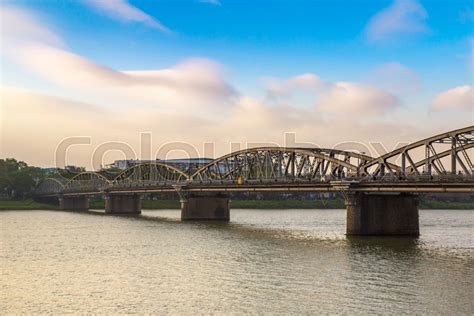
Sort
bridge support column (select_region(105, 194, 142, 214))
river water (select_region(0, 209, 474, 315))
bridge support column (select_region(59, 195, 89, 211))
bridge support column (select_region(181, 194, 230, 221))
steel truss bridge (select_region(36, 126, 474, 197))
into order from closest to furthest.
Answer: river water (select_region(0, 209, 474, 315)) < steel truss bridge (select_region(36, 126, 474, 197)) < bridge support column (select_region(181, 194, 230, 221)) < bridge support column (select_region(105, 194, 142, 214)) < bridge support column (select_region(59, 195, 89, 211))

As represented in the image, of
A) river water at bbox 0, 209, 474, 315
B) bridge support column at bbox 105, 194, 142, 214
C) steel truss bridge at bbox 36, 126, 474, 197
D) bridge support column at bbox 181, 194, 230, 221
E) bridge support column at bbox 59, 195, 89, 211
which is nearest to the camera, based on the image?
river water at bbox 0, 209, 474, 315

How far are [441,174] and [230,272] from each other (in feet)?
102

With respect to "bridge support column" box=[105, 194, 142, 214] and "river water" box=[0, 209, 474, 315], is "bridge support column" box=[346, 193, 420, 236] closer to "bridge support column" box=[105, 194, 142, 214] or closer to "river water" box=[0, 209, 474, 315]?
"river water" box=[0, 209, 474, 315]

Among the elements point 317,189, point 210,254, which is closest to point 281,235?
point 317,189

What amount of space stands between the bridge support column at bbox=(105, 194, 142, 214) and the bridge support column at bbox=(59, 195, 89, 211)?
122ft

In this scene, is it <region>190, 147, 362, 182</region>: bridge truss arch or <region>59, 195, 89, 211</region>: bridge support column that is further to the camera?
<region>59, 195, 89, 211</region>: bridge support column

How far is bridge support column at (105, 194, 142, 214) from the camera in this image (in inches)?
6245

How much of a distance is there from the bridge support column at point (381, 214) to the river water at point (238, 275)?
3.85 m

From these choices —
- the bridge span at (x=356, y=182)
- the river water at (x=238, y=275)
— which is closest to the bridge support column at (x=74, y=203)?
the bridge span at (x=356, y=182)

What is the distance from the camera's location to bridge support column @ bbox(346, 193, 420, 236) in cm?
7756

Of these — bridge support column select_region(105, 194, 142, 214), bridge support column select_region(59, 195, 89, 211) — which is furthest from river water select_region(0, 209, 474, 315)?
bridge support column select_region(59, 195, 89, 211)

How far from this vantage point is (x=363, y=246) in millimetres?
65562

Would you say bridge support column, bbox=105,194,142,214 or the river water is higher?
bridge support column, bbox=105,194,142,214

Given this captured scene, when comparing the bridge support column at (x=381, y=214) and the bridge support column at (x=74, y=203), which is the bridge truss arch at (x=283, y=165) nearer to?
the bridge support column at (x=381, y=214)
